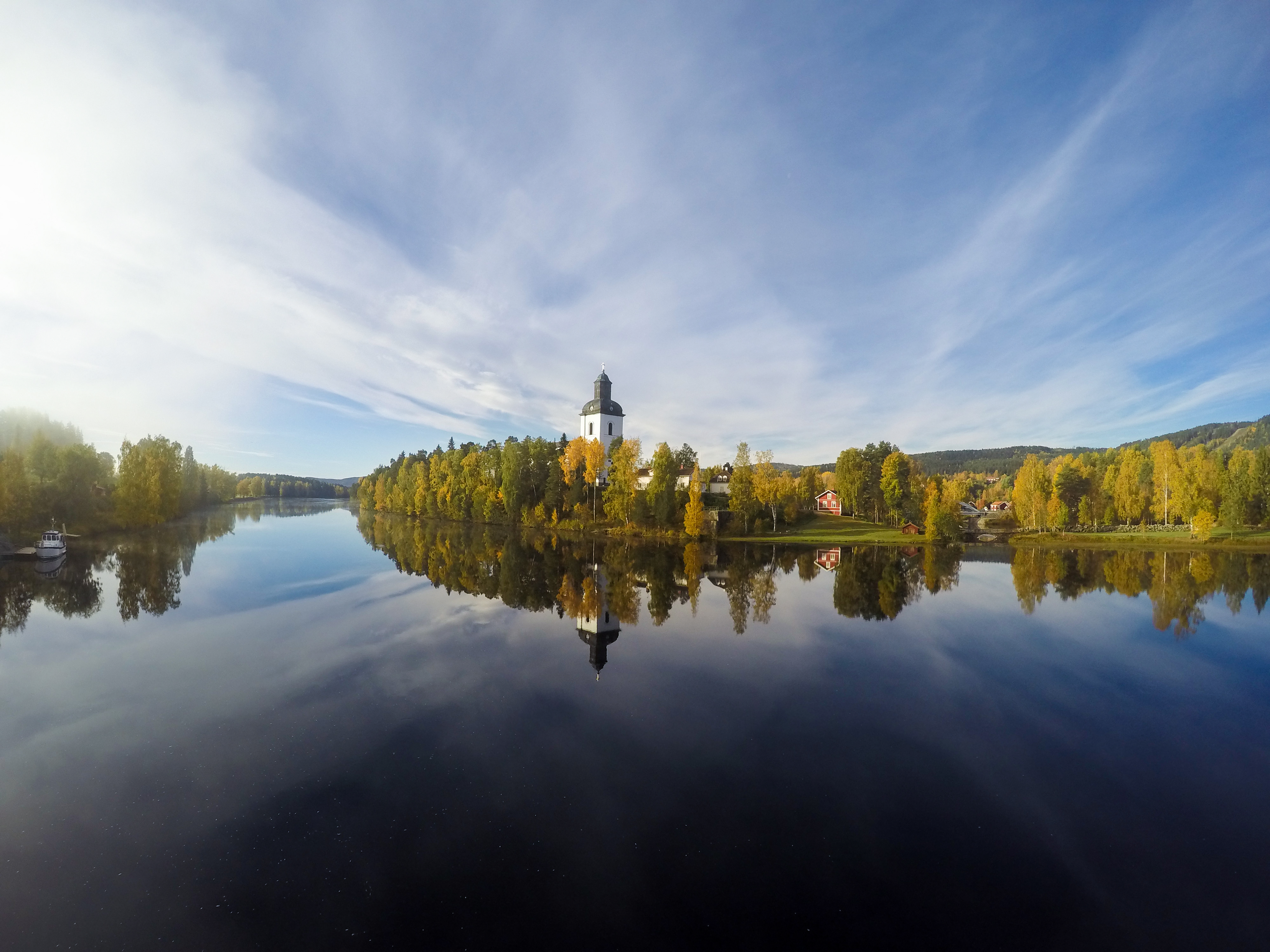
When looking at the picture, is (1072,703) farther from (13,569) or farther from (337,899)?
(13,569)

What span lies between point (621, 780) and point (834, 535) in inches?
2600

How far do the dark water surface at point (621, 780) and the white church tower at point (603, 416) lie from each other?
75919 millimetres

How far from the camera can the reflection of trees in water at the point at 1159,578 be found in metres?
30.8

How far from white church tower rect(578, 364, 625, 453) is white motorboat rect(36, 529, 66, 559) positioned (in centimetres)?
7083

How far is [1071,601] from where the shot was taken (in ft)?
105

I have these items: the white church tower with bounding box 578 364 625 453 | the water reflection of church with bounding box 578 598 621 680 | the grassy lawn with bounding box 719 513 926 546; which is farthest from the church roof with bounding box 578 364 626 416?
the water reflection of church with bounding box 578 598 621 680

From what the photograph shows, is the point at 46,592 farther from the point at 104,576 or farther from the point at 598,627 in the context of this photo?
the point at 598,627

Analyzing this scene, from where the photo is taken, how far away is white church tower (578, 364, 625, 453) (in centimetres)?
10081

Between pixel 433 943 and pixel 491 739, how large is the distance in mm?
6005

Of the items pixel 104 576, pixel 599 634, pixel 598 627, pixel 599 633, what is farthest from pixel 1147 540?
pixel 104 576

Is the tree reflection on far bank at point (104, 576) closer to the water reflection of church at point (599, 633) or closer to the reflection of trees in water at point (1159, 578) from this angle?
the water reflection of church at point (599, 633)

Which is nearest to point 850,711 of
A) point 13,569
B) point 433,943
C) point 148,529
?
point 433,943

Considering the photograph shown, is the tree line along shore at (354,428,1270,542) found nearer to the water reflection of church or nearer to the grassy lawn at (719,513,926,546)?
the grassy lawn at (719,513,926,546)

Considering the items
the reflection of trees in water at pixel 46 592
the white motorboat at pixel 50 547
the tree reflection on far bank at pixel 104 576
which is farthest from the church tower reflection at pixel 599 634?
the white motorboat at pixel 50 547
